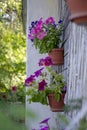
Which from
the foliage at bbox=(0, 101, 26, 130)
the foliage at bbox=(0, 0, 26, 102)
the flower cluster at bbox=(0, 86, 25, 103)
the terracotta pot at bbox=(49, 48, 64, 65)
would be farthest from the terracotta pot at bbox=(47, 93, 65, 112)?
the foliage at bbox=(0, 0, 26, 102)

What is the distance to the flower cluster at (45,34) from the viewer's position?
3.13 meters

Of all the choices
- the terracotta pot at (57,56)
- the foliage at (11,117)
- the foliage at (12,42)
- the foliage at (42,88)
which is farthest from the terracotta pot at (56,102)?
the foliage at (12,42)

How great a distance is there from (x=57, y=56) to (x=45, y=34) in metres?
0.21

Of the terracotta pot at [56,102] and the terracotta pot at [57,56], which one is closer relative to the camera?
the terracotta pot at [56,102]

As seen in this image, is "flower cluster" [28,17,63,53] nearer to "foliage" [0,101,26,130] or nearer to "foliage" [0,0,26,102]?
"foliage" [0,101,26,130]

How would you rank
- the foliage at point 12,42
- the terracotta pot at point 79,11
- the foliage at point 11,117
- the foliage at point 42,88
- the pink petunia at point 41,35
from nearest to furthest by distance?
the foliage at point 11,117
the terracotta pot at point 79,11
the foliage at point 42,88
the pink petunia at point 41,35
the foliage at point 12,42

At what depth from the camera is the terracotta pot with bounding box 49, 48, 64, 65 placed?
3199mm

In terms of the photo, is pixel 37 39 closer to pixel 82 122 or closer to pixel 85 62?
pixel 85 62

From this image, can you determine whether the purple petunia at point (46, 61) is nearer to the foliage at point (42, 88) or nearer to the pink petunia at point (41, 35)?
the foliage at point (42, 88)

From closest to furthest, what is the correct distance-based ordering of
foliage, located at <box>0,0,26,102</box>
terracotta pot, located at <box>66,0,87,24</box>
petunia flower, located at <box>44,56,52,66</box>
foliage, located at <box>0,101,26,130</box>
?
foliage, located at <box>0,101,26,130</box>
terracotta pot, located at <box>66,0,87,24</box>
petunia flower, located at <box>44,56,52,66</box>
foliage, located at <box>0,0,26,102</box>

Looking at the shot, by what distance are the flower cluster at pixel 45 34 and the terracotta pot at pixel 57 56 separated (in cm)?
6

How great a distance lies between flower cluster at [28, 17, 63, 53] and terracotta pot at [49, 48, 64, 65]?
2.3 inches

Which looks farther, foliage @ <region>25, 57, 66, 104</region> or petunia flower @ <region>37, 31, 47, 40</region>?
petunia flower @ <region>37, 31, 47, 40</region>

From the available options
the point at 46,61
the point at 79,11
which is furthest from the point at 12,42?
the point at 79,11
